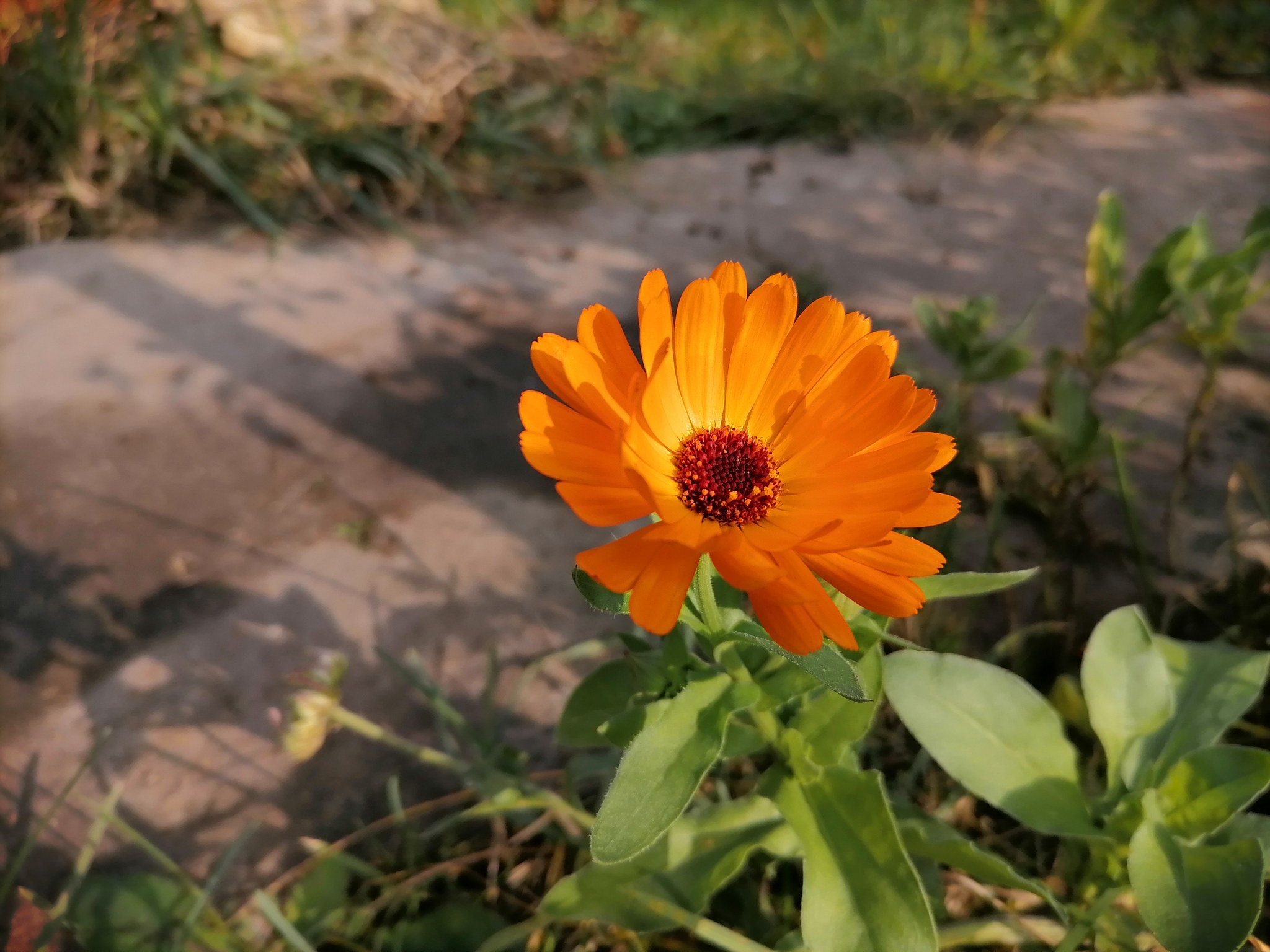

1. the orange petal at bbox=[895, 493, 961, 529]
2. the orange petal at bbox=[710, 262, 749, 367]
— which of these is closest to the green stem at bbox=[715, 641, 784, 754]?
the orange petal at bbox=[895, 493, 961, 529]

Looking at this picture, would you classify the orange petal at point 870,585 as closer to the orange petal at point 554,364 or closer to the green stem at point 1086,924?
the orange petal at point 554,364


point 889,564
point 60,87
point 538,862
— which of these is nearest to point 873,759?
point 538,862

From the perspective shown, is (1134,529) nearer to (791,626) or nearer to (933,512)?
(933,512)

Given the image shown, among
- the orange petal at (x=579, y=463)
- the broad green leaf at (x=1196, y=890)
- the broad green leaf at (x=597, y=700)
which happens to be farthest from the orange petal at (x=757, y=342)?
the broad green leaf at (x=1196, y=890)

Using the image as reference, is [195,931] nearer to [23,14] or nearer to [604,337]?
[604,337]

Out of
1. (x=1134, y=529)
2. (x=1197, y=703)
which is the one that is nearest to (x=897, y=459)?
(x=1197, y=703)

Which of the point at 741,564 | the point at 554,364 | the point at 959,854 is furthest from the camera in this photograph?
the point at 959,854
